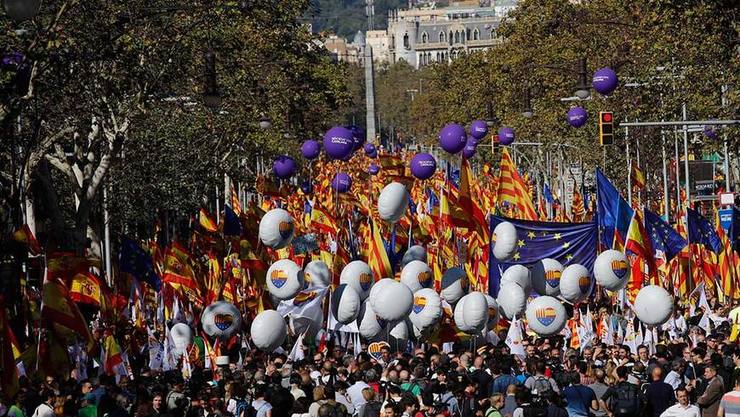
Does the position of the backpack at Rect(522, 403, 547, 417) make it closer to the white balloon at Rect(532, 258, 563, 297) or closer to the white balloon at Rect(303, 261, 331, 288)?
the white balloon at Rect(303, 261, 331, 288)

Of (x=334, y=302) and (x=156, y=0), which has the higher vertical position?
(x=156, y=0)

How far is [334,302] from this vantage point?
24.1m

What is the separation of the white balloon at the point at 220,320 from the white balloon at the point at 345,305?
1.34 metres

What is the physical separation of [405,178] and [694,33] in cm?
582

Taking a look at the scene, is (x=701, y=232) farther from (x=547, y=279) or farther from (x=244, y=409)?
(x=244, y=409)

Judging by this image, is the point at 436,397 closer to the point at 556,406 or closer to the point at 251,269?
the point at 556,406

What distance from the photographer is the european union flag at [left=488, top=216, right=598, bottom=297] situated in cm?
2605

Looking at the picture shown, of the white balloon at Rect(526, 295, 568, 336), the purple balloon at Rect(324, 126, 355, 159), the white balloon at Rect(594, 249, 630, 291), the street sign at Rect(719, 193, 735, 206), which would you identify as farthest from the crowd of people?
the street sign at Rect(719, 193, 735, 206)

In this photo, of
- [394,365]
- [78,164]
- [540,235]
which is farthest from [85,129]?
[394,365]

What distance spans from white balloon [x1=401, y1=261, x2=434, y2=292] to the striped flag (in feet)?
18.9

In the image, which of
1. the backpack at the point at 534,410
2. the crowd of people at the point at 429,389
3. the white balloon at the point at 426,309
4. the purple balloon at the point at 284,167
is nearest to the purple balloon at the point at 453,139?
the white balloon at the point at 426,309

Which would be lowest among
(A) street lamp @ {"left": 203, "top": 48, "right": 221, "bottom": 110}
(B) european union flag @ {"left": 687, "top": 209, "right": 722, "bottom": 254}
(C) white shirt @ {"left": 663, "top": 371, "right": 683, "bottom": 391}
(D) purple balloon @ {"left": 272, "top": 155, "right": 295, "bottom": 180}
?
(D) purple balloon @ {"left": 272, "top": 155, "right": 295, "bottom": 180}

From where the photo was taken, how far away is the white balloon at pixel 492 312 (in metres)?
23.4

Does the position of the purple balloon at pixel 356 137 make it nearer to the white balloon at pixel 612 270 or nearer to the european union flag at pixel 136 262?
the european union flag at pixel 136 262
